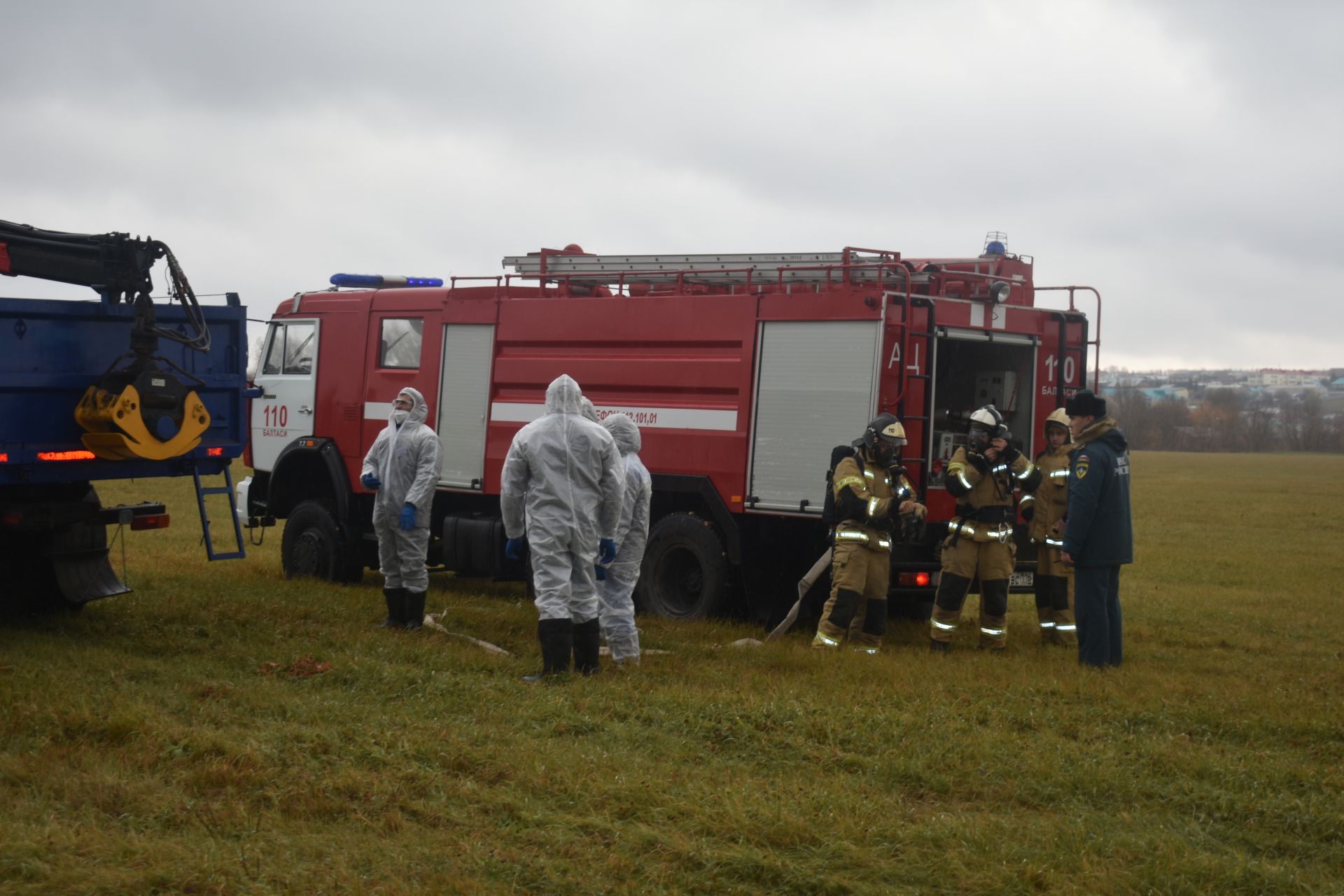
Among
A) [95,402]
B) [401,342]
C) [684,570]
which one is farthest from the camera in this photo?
[401,342]

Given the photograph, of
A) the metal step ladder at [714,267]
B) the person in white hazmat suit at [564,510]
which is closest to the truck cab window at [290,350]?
the metal step ladder at [714,267]

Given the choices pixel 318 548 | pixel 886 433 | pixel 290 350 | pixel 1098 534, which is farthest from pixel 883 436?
pixel 290 350

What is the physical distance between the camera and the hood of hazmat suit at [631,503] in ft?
29.4

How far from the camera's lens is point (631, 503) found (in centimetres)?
900

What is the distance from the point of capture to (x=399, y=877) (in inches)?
186

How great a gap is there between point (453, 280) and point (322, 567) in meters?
3.00

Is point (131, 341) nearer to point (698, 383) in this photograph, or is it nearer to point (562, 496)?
point (562, 496)

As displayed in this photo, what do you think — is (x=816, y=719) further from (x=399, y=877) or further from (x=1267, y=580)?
(x=1267, y=580)

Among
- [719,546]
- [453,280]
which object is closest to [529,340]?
[453,280]

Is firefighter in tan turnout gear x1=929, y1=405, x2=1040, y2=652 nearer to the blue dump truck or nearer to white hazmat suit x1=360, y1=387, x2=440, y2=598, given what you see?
white hazmat suit x1=360, y1=387, x2=440, y2=598

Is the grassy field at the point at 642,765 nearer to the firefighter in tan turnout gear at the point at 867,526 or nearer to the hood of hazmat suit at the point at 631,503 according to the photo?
the firefighter in tan turnout gear at the point at 867,526

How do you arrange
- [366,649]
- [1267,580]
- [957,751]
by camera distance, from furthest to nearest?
[1267,580] → [366,649] → [957,751]

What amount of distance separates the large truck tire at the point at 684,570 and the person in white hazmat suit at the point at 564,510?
241 cm

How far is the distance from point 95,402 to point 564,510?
10.2 feet
